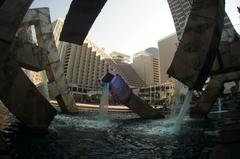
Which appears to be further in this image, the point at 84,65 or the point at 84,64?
the point at 84,64

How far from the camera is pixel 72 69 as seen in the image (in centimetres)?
16250

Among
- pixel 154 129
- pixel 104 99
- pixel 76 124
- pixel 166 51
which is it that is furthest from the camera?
pixel 166 51

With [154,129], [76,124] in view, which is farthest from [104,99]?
[154,129]

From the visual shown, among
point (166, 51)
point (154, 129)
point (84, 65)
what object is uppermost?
point (166, 51)

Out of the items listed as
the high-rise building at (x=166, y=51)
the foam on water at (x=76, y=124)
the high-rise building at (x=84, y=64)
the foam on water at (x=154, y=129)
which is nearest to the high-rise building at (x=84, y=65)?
the high-rise building at (x=84, y=64)

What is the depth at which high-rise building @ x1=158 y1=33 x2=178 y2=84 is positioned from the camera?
174 metres

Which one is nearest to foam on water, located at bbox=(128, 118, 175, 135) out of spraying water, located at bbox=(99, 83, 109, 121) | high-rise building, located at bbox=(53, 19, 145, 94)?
spraying water, located at bbox=(99, 83, 109, 121)

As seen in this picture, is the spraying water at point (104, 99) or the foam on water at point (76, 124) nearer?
the foam on water at point (76, 124)

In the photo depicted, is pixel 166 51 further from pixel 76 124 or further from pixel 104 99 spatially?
pixel 76 124

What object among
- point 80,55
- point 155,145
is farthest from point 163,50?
point 155,145

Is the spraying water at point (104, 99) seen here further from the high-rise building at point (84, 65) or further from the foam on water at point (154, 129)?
the high-rise building at point (84, 65)

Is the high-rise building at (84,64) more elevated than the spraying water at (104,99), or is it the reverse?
the high-rise building at (84,64)

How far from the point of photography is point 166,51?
18050 cm

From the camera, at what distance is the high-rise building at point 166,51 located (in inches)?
6836
